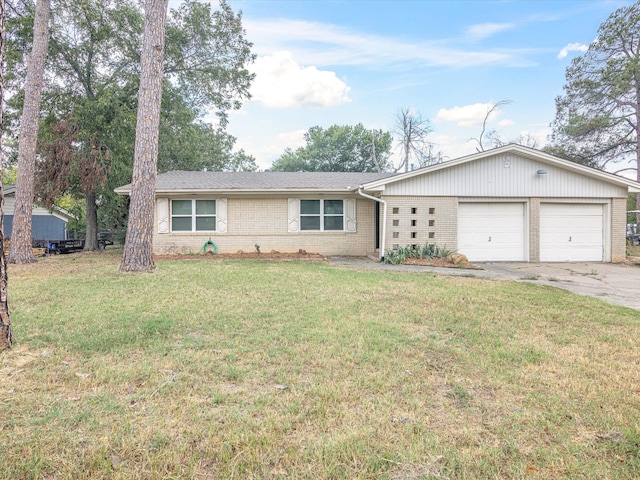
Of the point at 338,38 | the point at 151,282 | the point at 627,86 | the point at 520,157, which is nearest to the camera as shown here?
the point at 151,282

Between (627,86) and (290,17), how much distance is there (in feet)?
62.0

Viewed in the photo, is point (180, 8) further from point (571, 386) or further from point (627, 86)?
point (627, 86)

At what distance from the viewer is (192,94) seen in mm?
20922

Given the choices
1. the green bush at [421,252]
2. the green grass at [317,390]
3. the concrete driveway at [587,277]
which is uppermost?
the green bush at [421,252]

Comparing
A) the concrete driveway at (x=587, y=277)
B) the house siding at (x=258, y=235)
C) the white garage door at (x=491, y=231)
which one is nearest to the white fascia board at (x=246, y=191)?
the house siding at (x=258, y=235)

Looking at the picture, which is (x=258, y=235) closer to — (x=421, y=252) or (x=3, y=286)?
(x=421, y=252)

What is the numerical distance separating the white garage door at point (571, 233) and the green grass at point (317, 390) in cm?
756

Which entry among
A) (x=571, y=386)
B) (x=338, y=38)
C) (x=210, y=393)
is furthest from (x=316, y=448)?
(x=338, y=38)

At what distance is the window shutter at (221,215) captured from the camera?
43.0ft

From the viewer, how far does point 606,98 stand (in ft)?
67.3

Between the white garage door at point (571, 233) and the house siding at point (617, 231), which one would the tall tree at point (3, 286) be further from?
the house siding at point (617, 231)

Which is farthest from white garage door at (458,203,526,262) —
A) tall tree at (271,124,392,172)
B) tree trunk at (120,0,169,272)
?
tall tree at (271,124,392,172)

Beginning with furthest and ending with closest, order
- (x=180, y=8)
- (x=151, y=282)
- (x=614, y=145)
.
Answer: (x=614, y=145) < (x=180, y=8) < (x=151, y=282)

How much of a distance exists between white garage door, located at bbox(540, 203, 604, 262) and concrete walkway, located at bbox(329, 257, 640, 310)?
59 centimetres
